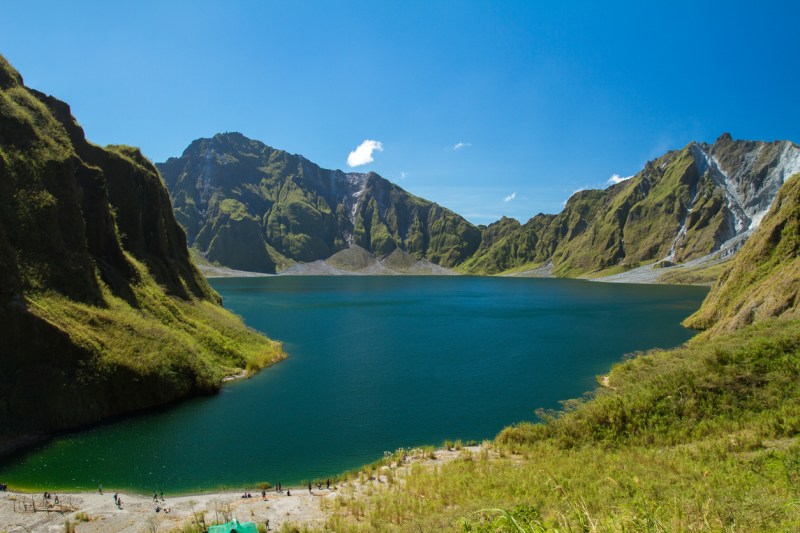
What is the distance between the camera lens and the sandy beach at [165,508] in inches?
934

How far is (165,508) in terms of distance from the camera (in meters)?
26.3

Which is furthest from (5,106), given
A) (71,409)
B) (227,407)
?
(227,407)

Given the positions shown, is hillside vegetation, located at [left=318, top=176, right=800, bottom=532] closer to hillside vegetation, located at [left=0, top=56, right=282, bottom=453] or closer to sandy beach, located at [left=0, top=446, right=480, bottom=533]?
sandy beach, located at [left=0, top=446, right=480, bottom=533]

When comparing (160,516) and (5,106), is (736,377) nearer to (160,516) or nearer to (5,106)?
(160,516)

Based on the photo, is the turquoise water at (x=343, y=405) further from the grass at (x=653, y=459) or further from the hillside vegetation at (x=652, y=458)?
the grass at (x=653, y=459)

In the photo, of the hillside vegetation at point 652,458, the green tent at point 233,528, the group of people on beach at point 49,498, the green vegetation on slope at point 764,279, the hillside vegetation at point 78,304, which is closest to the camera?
the hillside vegetation at point 652,458

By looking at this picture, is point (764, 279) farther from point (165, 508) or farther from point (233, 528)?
point (165, 508)

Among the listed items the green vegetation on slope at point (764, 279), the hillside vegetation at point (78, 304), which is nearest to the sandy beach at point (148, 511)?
the hillside vegetation at point (78, 304)

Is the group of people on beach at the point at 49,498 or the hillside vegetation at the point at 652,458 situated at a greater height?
the hillside vegetation at the point at 652,458

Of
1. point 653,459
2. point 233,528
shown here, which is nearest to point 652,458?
point 653,459

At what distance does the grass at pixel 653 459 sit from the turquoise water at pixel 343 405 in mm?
10796

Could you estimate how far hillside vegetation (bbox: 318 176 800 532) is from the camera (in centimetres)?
1593

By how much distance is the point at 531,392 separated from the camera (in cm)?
5347

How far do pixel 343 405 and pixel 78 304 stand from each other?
30507mm
